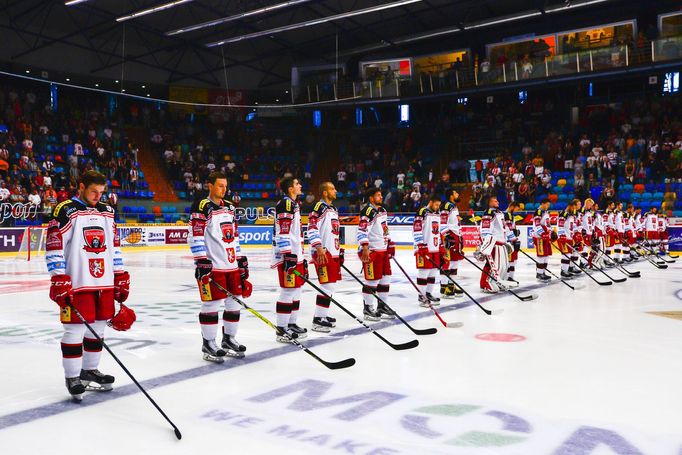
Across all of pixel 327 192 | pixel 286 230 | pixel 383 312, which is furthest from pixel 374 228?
pixel 286 230

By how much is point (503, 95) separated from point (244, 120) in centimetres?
1400

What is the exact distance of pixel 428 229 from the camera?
380 inches

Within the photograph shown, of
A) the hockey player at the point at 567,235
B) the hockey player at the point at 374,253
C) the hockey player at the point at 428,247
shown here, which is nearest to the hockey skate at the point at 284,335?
the hockey player at the point at 374,253

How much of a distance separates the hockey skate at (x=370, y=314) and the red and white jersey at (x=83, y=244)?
4.00 metres

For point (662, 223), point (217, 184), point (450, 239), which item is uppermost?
point (217, 184)

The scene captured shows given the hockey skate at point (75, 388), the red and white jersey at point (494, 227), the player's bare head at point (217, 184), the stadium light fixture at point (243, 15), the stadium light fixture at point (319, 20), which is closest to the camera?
the hockey skate at point (75, 388)

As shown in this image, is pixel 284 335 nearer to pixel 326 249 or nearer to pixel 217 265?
pixel 217 265

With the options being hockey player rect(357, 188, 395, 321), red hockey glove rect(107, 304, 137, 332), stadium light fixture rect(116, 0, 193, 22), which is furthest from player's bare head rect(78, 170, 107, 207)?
stadium light fixture rect(116, 0, 193, 22)

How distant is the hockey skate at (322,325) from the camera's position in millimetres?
7219

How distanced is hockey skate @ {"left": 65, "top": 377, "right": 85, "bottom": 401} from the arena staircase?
86.0 feet

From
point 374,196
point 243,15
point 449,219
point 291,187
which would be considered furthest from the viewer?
point 243,15

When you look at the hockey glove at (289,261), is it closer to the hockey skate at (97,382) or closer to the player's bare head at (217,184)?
the player's bare head at (217,184)

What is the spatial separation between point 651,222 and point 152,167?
76.1ft

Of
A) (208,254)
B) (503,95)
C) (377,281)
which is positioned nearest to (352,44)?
Result: (503,95)
